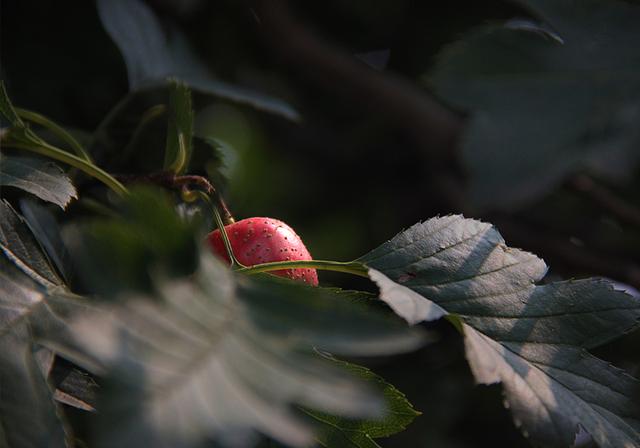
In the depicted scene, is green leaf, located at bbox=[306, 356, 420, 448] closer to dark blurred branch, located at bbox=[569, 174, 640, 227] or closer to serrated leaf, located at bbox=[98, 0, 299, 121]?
serrated leaf, located at bbox=[98, 0, 299, 121]

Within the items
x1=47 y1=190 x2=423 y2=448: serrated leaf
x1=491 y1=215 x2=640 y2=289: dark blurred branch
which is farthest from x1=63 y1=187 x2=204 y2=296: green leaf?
x1=491 y1=215 x2=640 y2=289: dark blurred branch

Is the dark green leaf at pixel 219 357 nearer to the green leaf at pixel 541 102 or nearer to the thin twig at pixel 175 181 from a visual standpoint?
the green leaf at pixel 541 102

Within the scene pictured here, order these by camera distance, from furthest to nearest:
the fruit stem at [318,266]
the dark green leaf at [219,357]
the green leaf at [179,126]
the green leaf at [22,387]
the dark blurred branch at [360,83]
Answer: the dark blurred branch at [360,83]
the green leaf at [179,126]
the fruit stem at [318,266]
the green leaf at [22,387]
the dark green leaf at [219,357]

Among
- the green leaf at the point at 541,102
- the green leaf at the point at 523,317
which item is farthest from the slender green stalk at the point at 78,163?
the green leaf at the point at 541,102

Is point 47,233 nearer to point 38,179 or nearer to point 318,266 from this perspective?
point 38,179

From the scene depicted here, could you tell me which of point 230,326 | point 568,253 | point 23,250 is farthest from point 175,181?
point 568,253

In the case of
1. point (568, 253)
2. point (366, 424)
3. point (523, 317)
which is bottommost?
point (568, 253)

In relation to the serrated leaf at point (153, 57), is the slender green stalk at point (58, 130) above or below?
above
